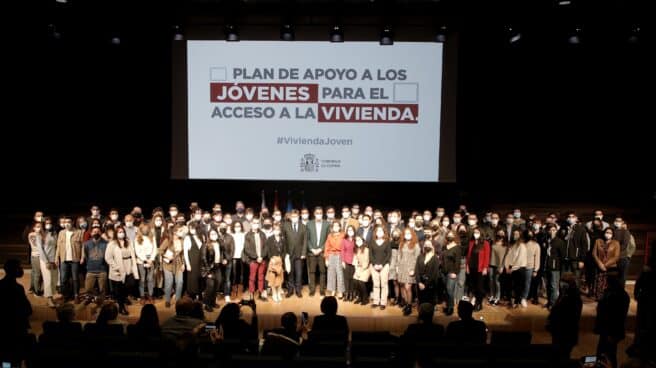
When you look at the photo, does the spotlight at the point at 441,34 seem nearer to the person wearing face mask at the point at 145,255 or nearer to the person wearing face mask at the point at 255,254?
the person wearing face mask at the point at 255,254

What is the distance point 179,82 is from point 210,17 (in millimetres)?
1402

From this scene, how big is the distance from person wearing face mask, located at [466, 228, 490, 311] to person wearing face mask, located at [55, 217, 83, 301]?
243 inches

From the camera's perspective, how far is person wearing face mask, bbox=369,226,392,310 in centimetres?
880

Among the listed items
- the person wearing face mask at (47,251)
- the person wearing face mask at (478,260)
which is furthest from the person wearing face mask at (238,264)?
the person wearing face mask at (478,260)

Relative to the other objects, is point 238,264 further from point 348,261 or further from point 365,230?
point 365,230

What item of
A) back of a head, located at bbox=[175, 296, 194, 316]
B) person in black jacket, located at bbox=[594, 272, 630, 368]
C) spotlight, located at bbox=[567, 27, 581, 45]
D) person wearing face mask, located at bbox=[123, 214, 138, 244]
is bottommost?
person in black jacket, located at bbox=[594, 272, 630, 368]

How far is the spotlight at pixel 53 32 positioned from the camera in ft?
31.7

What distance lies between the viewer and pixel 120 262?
8.60 metres

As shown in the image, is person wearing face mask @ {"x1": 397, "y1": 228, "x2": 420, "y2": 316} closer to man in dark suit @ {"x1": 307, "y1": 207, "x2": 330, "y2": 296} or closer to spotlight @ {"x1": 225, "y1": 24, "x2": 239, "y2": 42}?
man in dark suit @ {"x1": 307, "y1": 207, "x2": 330, "y2": 296}

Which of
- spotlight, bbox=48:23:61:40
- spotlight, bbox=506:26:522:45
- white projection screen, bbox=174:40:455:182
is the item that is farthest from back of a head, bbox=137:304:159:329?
spotlight, bbox=506:26:522:45

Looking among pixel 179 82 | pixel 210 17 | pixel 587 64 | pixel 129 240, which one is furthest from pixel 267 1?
pixel 587 64

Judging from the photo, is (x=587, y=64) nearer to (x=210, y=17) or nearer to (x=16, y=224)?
(x=210, y=17)

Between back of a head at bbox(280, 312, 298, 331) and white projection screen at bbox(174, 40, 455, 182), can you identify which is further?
white projection screen at bbox(174, 40, 455, 182)

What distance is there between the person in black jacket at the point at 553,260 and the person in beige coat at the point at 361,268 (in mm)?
2877
